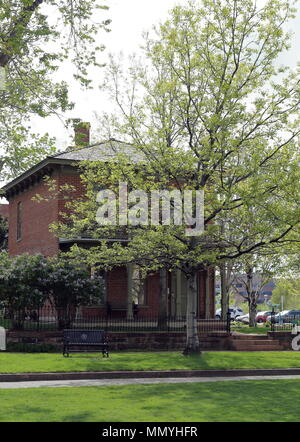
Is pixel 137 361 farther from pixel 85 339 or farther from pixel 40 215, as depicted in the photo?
pixel 40 215

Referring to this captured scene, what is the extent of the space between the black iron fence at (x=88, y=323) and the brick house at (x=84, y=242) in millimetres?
1210

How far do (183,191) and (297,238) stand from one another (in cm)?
396

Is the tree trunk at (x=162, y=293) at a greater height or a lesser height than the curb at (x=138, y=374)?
greater

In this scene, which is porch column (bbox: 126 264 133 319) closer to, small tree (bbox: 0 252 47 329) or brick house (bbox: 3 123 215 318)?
brick house (bbox: 3 123 215 318)

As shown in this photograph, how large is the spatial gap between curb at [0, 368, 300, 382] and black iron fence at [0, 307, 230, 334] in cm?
598

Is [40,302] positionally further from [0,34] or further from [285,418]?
[285,418]

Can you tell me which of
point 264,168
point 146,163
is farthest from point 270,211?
point 146,163

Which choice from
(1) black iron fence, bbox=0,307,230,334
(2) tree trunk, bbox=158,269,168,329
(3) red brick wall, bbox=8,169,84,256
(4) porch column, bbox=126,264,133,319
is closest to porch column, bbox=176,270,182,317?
(1) black iron fence, bbox=0,307,230,334

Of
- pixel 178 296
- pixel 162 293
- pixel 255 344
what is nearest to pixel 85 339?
pixel 255 344

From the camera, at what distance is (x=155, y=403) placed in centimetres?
1218

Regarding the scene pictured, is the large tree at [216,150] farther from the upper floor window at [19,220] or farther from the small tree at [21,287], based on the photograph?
the upper floor window at [19,220]

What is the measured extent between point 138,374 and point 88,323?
8.63m

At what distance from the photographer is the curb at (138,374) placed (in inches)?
606

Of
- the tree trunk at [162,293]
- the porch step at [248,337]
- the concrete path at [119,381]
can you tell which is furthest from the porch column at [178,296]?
the concrete path at [119,381]
